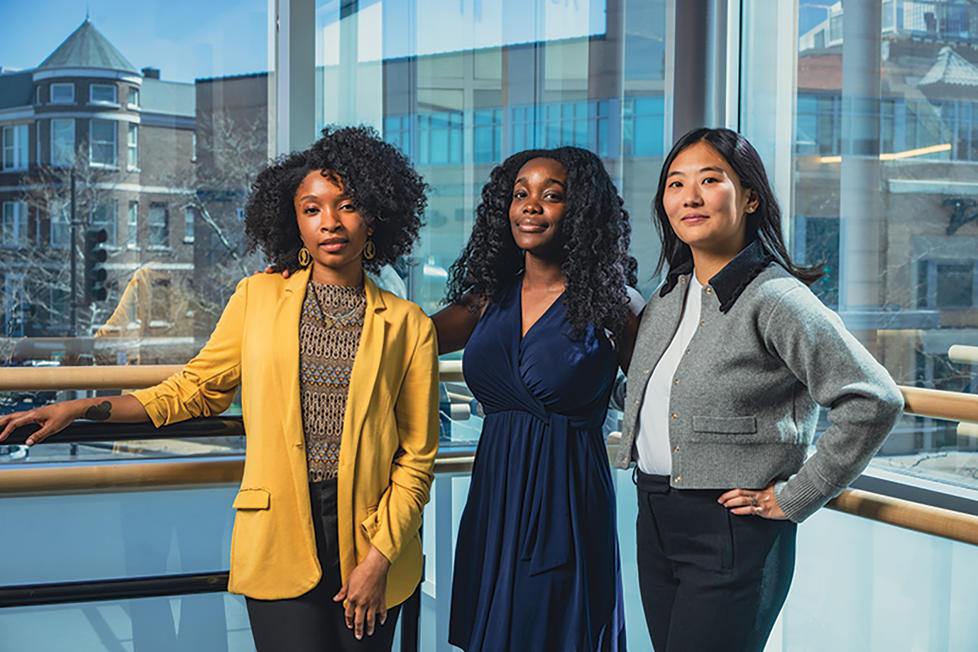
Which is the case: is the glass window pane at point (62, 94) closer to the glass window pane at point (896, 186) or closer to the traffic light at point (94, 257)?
the traffic light at point (94, 257)

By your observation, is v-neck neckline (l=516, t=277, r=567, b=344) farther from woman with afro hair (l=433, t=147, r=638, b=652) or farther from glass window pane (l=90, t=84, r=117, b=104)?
glass window pane (l=90, t=84, r=117, b=104)

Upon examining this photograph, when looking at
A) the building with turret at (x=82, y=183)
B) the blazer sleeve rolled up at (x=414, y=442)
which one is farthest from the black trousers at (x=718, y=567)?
the building with turret at (x=82, y=183)

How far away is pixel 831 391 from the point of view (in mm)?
1497

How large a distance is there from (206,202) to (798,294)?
2.47 meters

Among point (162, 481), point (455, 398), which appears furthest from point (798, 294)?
point (455, 398)

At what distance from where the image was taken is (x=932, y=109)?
2656 millimetres

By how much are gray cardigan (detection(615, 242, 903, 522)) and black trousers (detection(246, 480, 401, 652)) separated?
2.12 ft

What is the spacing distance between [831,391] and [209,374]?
1109 millimetres

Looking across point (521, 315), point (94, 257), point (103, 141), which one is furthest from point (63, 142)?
point (521, 315)

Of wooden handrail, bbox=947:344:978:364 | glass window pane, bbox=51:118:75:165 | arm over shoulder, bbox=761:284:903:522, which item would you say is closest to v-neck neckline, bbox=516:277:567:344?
arm over shoulder, bbox=761:284:903:522

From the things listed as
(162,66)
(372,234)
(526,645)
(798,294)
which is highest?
(162,66)

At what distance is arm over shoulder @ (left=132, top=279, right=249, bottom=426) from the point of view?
5.25ft

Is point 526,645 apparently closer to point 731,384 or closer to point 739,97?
point 731,384

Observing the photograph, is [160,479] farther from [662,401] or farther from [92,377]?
[662,401]
